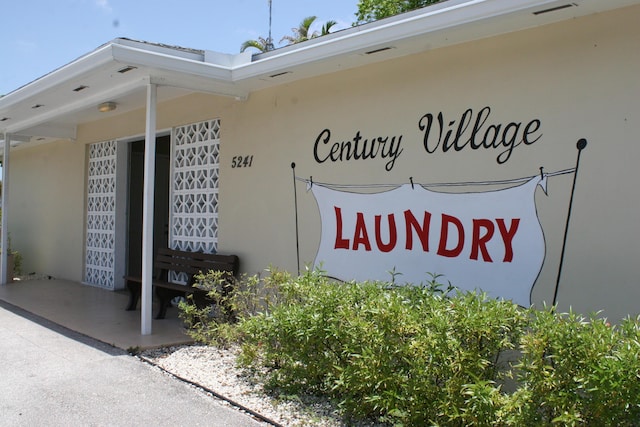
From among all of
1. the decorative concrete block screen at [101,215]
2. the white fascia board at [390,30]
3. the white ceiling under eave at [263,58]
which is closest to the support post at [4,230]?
the decorative concrete block screen at [101,215]

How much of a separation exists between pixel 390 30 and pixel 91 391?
12.9 ft

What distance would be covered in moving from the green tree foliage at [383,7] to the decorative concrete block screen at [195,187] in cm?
1171

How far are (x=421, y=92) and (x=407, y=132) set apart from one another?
1.28 ft

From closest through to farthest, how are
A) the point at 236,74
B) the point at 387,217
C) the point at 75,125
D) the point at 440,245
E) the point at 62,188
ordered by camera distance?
the point at 440,245 → the point at 387,217 → the point at 236,74 → the point at 75,125 → the point at 62,188

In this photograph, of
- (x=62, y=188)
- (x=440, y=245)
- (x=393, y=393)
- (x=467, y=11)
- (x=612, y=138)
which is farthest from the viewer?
(x=62, y=188)

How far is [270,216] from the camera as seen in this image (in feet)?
22.0

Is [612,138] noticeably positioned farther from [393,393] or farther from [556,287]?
[393,393]

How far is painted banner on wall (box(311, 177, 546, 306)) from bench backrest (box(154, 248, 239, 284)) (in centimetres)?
142

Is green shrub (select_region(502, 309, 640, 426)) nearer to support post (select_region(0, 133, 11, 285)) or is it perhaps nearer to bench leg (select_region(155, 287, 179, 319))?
bench leg (select_region(155, 287, 179, 319))

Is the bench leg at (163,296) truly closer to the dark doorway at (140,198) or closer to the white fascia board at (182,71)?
the white fascia board at (182,71)

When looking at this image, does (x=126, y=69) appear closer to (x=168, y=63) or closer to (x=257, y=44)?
(x=168, y=63)

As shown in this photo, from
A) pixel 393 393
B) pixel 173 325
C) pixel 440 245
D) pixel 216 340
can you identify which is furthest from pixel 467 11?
pixel 173 325

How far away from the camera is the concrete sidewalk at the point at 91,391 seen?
401 cm

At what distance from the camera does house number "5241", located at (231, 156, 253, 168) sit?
276 inches
